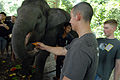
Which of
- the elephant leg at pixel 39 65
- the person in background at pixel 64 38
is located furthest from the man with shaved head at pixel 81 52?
the elephant leg at pixel 39 65

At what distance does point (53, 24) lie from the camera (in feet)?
9.56

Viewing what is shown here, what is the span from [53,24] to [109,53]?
5.08ft

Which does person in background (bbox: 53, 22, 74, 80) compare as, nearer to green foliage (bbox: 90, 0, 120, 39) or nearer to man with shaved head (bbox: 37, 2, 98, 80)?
man with shaved head (bbox: 37, 2, 98, 80)

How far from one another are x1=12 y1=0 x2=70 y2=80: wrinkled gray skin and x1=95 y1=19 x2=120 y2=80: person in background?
1.34m

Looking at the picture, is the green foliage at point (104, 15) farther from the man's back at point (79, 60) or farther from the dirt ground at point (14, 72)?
the man's back at point (79, 60)

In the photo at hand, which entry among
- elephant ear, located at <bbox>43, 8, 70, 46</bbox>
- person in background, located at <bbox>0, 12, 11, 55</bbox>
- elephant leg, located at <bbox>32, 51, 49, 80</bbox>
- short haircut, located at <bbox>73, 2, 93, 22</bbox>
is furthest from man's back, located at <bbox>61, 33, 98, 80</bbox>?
person in background, located at <bbox>0, 12, 11, 55</bbox>

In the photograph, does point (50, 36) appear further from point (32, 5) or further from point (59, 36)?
point (32, 5)

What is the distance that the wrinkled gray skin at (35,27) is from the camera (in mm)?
2119

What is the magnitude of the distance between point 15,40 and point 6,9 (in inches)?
337

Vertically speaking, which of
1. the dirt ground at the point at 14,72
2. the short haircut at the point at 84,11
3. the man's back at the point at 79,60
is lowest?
the dirt ground at the point at 14,72

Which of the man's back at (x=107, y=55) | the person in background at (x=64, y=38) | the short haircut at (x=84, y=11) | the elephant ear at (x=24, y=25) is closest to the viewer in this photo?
the short haircut at (x=84, y=11)

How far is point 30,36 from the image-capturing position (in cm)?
249

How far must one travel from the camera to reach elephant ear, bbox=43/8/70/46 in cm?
291

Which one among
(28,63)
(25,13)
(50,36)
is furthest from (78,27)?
(28,63)
